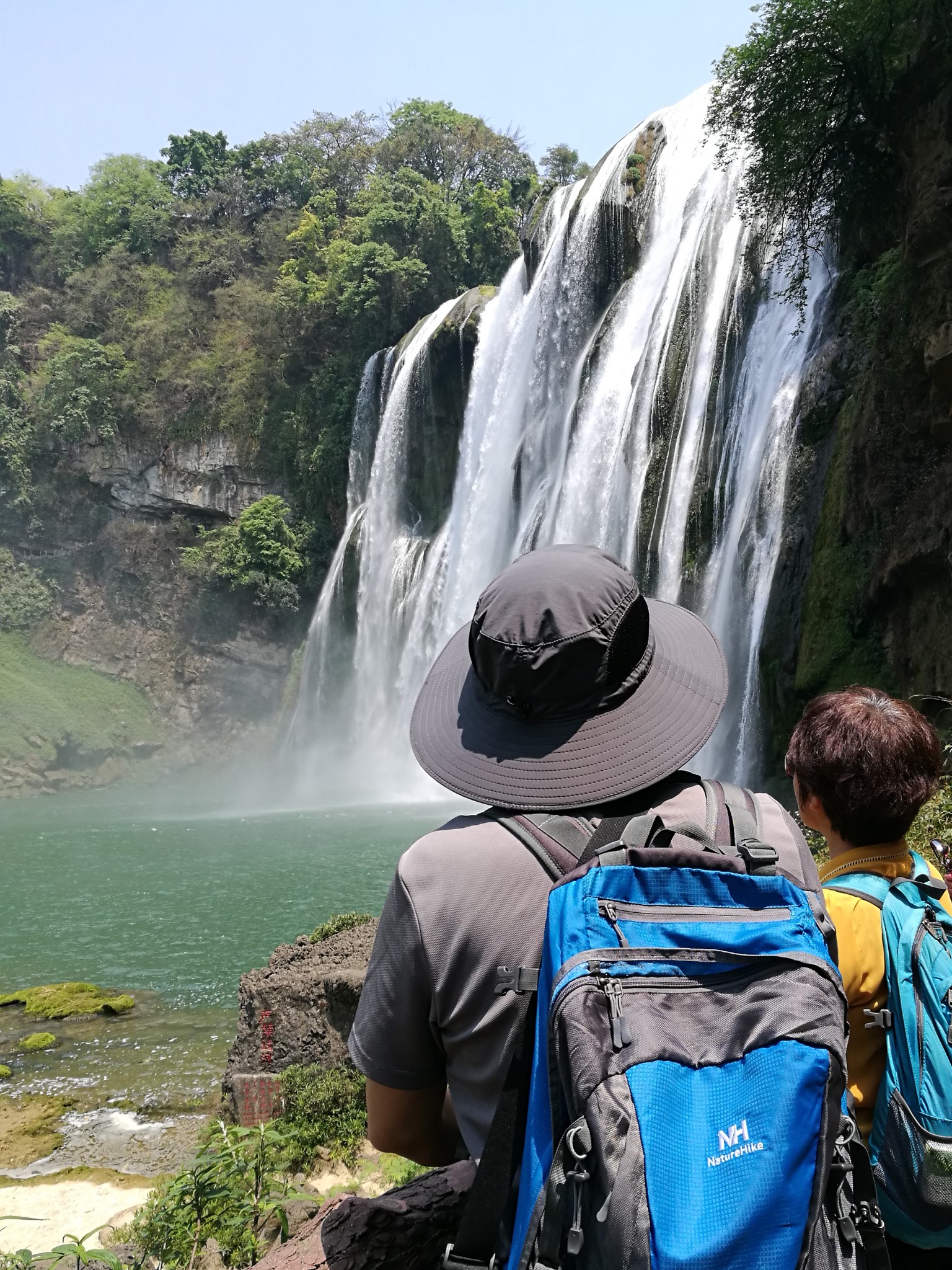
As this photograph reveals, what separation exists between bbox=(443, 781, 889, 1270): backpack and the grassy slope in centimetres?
2988

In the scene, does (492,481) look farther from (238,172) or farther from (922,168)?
(238,172)

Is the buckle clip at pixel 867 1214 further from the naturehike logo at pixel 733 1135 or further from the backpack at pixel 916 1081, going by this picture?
the backpack at pixel 916 1081

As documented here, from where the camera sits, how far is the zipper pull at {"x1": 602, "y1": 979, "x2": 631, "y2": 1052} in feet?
3.57

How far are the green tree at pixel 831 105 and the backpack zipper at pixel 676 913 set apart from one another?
1155 centimetres

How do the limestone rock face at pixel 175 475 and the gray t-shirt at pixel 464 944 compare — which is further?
the limestone rock face at pixel 175 475

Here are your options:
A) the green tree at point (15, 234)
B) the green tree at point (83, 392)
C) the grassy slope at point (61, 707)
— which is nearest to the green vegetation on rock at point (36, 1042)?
the grassy slope at point (61, 707)

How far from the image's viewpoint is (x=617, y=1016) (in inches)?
43.2

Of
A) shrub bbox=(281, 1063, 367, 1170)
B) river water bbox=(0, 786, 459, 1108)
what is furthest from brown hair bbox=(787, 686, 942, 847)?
river water bbox=(0, 786, 459, 1108)

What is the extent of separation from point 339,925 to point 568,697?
5579 mm

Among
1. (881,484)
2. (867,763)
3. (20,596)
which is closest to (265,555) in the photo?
(20,596)

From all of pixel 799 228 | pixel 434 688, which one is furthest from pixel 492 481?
pixel 434 688

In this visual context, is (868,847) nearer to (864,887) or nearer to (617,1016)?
(864,887)

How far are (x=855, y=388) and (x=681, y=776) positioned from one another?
1149 centimetres

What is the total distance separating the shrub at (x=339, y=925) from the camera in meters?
6.50
